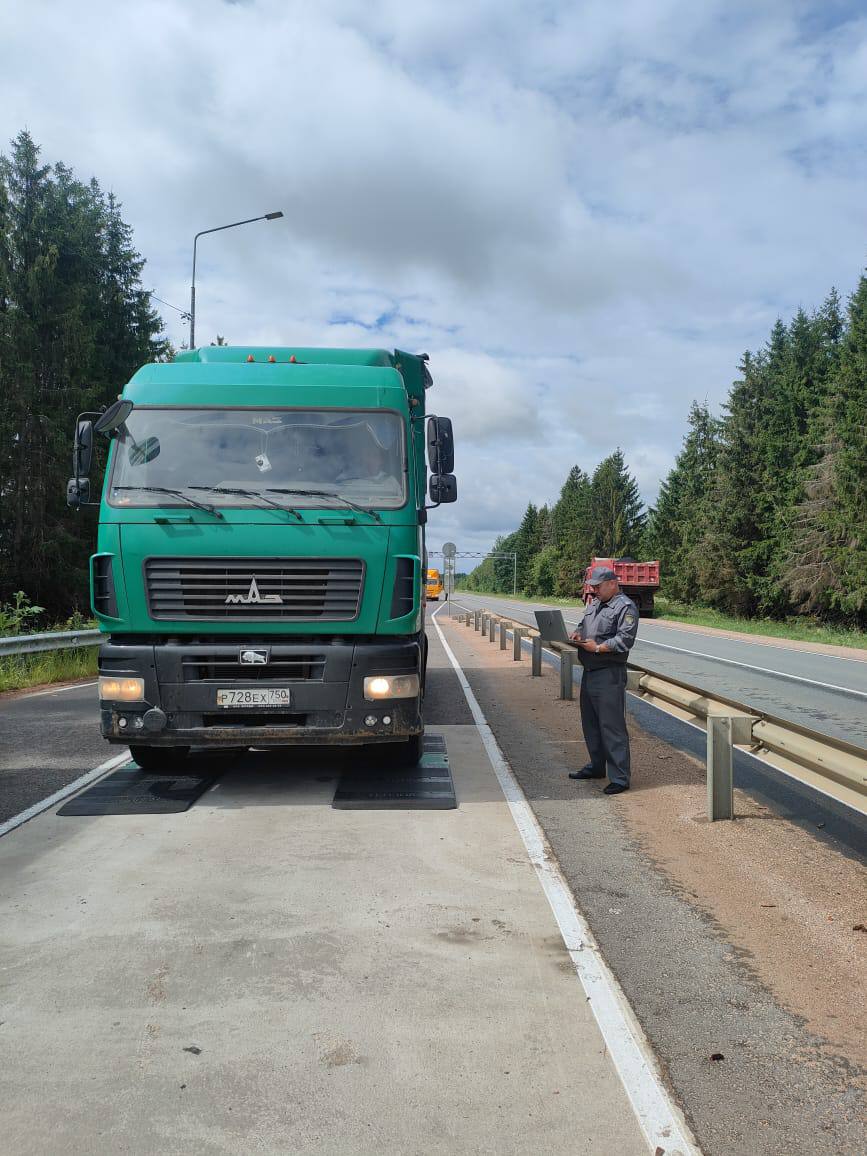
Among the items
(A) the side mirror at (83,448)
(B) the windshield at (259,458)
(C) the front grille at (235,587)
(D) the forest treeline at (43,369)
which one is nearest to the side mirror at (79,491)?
(A) the side mirror at (83,448)

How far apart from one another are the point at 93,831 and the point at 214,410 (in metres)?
3.15

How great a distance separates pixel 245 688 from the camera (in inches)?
254

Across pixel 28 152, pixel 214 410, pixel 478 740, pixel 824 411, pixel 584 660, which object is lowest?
pixel 478 740

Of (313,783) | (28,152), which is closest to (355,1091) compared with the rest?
(313,783)

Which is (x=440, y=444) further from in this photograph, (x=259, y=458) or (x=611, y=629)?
(x=611, y=629)

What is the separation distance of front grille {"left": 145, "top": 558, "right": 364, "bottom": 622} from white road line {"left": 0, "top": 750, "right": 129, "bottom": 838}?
1.58m

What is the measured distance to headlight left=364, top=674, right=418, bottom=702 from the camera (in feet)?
21.4

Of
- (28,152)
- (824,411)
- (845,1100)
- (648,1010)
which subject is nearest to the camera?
(845,1100)

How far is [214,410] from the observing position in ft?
22.9

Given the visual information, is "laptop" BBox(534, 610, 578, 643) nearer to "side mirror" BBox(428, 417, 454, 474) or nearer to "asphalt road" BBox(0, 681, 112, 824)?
"side mirror" BBox(428, 417, 454, 474)

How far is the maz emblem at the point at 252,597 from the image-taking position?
6.46 meters

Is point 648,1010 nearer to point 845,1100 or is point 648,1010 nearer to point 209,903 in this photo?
point 845,1100

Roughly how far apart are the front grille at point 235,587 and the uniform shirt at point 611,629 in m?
2.05

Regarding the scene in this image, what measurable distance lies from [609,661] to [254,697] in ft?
8.96
